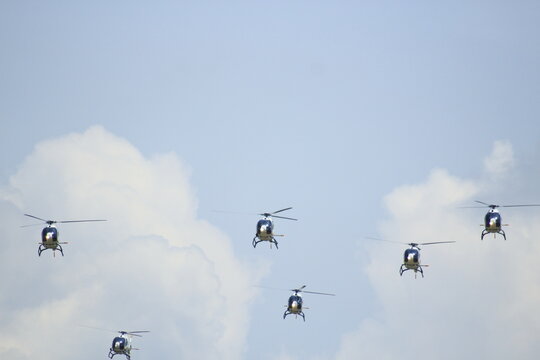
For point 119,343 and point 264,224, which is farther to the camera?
point 119,343

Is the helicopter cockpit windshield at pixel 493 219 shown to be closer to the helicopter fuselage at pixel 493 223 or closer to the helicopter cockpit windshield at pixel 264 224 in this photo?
the helicopter fuselage at pixel 493 223

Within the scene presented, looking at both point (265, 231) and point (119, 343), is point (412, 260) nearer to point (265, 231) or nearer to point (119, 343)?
point (265, 231)

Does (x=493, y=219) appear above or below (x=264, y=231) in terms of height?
above

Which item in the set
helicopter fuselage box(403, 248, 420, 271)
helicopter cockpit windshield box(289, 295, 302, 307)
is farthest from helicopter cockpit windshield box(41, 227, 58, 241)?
helicopter fuselage box(403, 248, 420, 271)

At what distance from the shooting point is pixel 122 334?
504ft

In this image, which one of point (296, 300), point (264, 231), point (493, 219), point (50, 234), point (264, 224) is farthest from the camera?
point (296, 300)

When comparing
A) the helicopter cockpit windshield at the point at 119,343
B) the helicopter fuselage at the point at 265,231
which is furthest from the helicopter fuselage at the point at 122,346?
the helicopter fuselage at the point at 265,231

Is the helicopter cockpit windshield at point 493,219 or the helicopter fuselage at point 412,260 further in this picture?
the helicopter fuselage at point 412,260

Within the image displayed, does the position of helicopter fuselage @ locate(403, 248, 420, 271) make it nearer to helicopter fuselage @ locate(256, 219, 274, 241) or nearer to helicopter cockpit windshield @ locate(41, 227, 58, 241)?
helicopter fuselage @ locate(256, 219, 274, 241)

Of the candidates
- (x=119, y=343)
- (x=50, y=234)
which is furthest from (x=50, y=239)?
(x=119, y=343)

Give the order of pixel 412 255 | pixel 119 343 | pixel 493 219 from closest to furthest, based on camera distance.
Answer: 1. pixel 493 219
2. pixel 412 255
3. pixel 119 343

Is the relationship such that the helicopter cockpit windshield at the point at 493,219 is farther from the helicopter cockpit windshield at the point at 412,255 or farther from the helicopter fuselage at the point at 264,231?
the helicopter fuselage at the point at 264,231

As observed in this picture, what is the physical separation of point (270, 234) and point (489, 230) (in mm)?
24658

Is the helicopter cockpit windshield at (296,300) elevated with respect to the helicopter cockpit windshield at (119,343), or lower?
elevated
